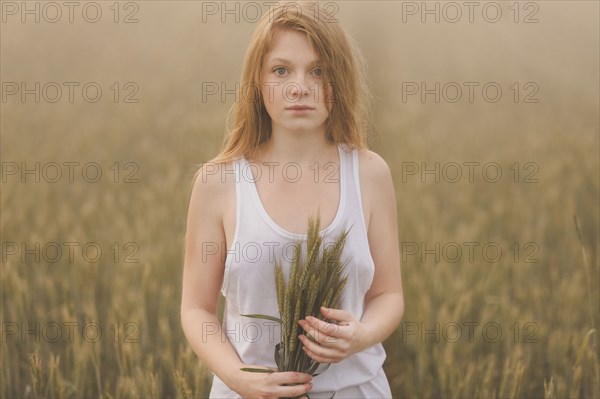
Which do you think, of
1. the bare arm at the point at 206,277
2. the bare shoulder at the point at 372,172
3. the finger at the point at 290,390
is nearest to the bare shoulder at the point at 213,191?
the bare arm at the point at 206,277

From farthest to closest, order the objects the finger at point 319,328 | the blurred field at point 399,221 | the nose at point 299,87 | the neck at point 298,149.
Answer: the blurred field at point 399,221 < the neck at point 298,149 < the nose at point 299,87 < the finger at point 319,328

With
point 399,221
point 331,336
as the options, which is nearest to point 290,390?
point 331,336

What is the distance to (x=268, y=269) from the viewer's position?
155 centimetres

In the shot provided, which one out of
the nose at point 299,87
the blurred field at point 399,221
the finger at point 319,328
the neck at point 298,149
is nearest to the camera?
the finger at point 319,328

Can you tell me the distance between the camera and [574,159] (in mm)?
4797

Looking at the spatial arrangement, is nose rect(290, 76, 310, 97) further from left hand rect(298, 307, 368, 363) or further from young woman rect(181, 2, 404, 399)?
left hand rect(298, 307, 368, 363)

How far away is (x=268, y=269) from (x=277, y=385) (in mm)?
230

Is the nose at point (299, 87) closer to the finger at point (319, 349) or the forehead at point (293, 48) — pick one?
the forehead at point (293, 48)

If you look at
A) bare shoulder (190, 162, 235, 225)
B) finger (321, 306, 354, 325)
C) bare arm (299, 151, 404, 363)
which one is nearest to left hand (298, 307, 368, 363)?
finger (321, 306, 354, 325)

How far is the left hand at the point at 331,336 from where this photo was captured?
139 cm

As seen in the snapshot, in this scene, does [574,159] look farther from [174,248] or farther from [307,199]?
[307,199]

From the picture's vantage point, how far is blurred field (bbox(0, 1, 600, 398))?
232cm

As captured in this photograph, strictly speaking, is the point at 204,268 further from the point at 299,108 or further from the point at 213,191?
the point at 299,108

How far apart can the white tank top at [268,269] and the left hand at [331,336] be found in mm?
151
